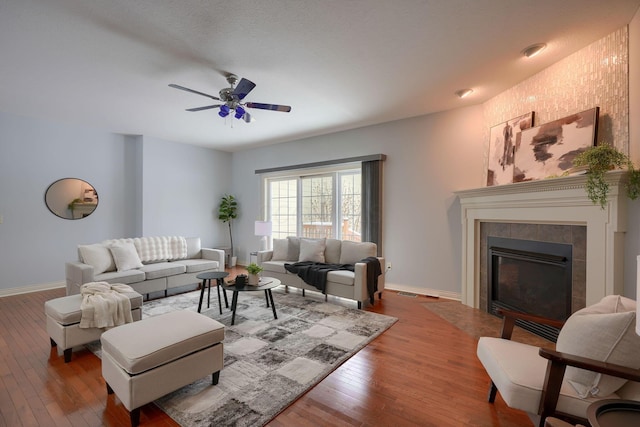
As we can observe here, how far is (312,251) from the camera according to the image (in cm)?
480

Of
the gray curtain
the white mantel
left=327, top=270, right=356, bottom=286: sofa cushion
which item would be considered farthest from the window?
the white mantel

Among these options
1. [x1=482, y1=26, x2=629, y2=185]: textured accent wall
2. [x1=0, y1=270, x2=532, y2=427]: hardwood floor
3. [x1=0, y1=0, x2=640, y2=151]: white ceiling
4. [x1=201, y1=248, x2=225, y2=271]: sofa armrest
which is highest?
[x1=0, y1=0, x2=640, y2=151]: white ceiling

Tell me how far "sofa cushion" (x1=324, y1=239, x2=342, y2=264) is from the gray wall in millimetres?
3581

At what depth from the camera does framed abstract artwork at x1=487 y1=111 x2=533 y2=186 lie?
3484mm

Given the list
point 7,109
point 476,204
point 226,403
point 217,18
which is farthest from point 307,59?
point 7,109

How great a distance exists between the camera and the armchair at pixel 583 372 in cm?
139

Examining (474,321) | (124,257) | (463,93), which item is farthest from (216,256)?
(463,93)

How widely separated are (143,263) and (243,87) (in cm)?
347

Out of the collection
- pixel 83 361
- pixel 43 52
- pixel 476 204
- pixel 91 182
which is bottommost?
pixel 83 361

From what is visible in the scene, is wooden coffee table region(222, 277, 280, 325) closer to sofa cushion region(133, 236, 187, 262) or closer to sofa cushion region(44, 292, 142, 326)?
sofa cushion region(44, 292, 142, 326)

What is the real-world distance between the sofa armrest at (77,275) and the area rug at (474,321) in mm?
4511

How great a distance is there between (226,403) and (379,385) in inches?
44.5

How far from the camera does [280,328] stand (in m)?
3.26

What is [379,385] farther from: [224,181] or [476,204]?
[224,181]
